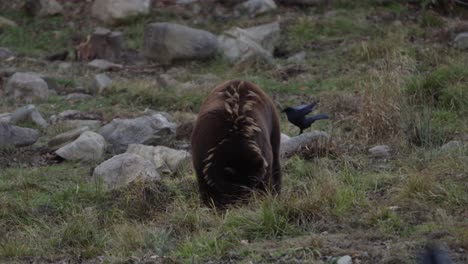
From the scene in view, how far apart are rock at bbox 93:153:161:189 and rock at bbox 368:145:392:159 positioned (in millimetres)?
2359

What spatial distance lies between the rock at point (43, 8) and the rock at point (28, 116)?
658cm

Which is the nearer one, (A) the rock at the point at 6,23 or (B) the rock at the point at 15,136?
(B) the rock at the point at 15,136

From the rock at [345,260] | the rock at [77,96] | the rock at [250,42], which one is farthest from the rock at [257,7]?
the rock at [345,260]

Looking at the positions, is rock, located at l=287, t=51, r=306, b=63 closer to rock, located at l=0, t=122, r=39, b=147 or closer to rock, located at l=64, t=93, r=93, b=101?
rock, located at l=64, t=93, r=93, b=101

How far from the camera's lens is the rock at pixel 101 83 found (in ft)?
51.2

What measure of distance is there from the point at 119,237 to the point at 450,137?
16.3 ft

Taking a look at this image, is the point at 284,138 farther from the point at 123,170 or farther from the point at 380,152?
the point at 123,170

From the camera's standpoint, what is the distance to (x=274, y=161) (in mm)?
9039

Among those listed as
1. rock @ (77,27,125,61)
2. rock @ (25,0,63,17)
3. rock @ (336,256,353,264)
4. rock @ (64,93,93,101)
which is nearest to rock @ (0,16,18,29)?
rock @ (25,0,63,17)

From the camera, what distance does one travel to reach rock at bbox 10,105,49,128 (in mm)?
13742

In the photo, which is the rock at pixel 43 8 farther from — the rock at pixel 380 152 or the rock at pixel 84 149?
the rock at pixel 380 152

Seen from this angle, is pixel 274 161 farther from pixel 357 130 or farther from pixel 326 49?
pixel 326 49

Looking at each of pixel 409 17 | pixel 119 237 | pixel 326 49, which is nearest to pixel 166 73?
pixel 326 49

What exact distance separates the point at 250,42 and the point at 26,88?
392 cm
